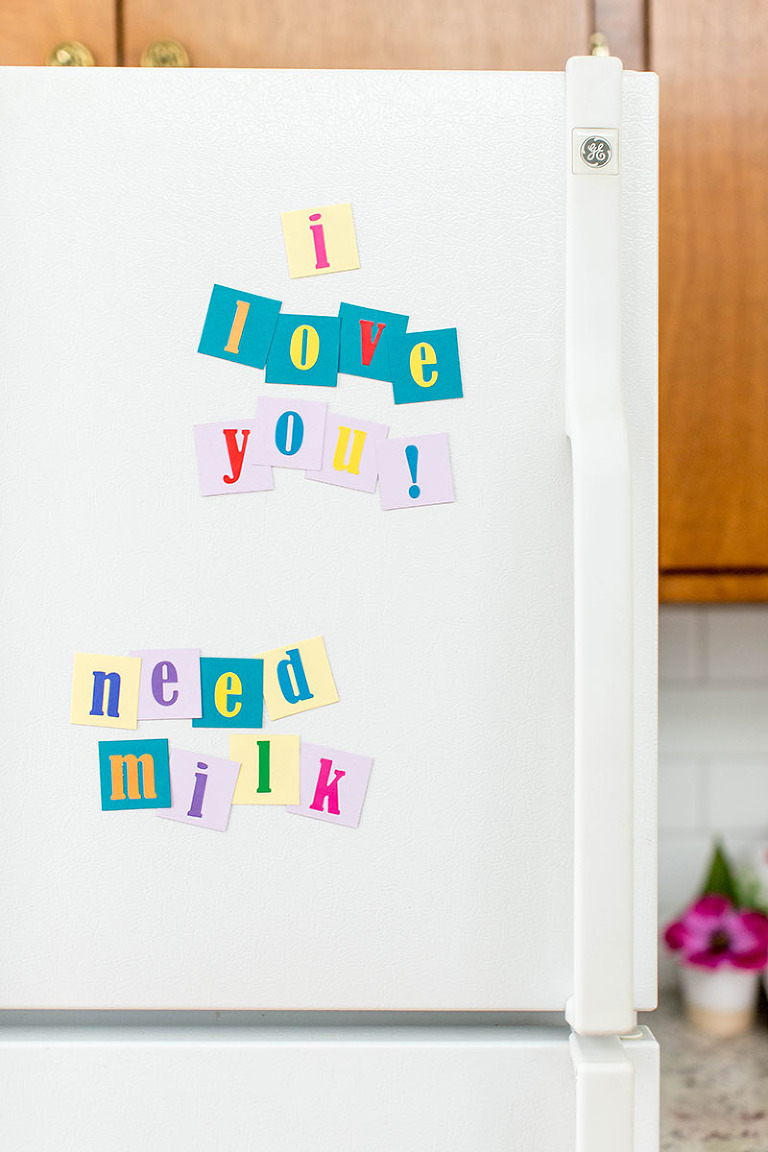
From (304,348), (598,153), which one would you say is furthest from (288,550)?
(598,153)

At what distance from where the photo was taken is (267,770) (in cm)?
63

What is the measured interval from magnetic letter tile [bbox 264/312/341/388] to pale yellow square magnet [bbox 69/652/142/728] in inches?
8.4

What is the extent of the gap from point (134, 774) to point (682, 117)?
86 cm

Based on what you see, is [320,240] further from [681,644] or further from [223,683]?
[681,644]

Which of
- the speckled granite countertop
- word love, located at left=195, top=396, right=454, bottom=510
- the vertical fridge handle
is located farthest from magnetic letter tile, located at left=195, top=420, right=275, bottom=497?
the speckled granite countertop

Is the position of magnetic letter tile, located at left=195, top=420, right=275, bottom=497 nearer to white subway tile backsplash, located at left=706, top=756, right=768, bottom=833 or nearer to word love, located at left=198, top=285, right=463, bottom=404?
word love, located at left=198, top=285, right=463, bottom=404

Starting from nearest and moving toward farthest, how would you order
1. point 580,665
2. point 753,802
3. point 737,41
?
1. point 580,665
2. point 737,41
3. point 753,802

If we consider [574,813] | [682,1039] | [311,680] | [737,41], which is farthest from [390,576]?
[682,1039]

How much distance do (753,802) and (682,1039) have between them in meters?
0.37

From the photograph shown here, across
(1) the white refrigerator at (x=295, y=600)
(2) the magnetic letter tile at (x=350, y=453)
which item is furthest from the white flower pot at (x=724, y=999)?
(2) the magnetic letter tile at (x=350, y=453)

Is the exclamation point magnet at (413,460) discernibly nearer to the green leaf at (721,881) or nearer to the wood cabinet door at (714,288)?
the wood cabinet door at (714,288)

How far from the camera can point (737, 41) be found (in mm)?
986

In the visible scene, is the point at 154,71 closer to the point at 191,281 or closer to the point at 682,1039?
the point at 191,281

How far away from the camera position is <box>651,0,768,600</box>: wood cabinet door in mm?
987
